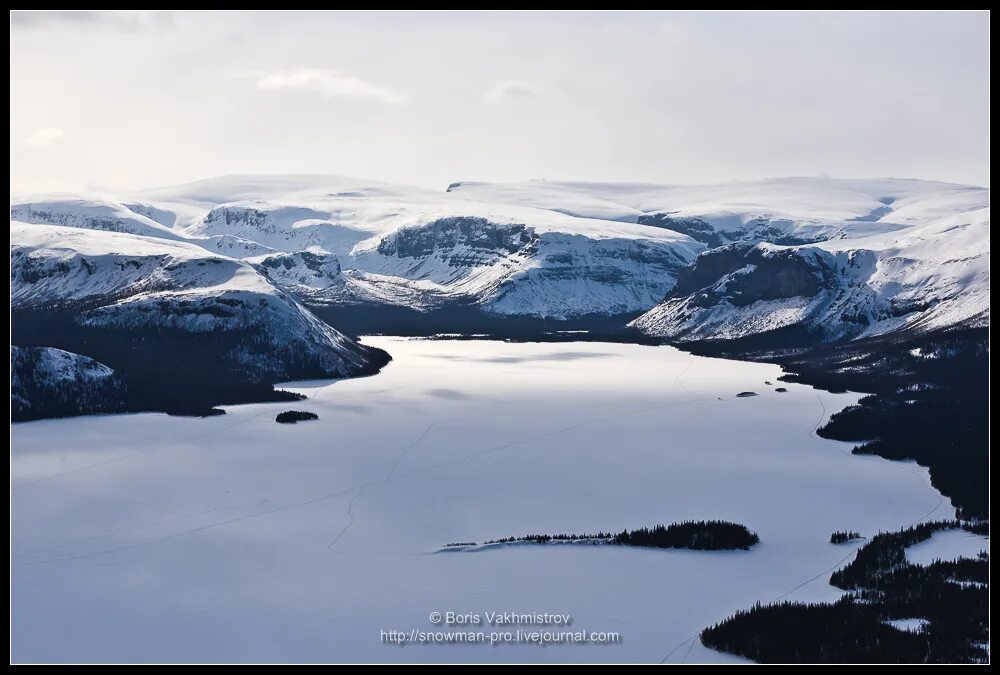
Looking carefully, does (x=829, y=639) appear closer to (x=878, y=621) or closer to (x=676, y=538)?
(x=878, y=621)

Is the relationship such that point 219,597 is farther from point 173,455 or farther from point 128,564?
point 173,455

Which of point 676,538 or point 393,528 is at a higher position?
point 676,538

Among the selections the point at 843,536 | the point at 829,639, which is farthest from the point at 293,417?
the point at 829,639

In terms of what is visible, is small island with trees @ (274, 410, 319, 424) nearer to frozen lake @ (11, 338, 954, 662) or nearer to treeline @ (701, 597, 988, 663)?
frozen lake @ (11, 338, 954, 662)

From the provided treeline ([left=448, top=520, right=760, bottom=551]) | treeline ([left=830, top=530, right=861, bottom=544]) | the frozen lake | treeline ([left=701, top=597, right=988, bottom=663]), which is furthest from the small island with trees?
treeline ([left=701, top=597, right=988, bottom=663])

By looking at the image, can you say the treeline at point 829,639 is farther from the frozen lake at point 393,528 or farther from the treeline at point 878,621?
the frozen lake at point 393,528

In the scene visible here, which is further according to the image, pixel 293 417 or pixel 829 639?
pixel 293 417

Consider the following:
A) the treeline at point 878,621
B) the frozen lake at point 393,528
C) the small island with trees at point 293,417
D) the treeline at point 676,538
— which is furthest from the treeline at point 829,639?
the small island with trees at point 293,417
